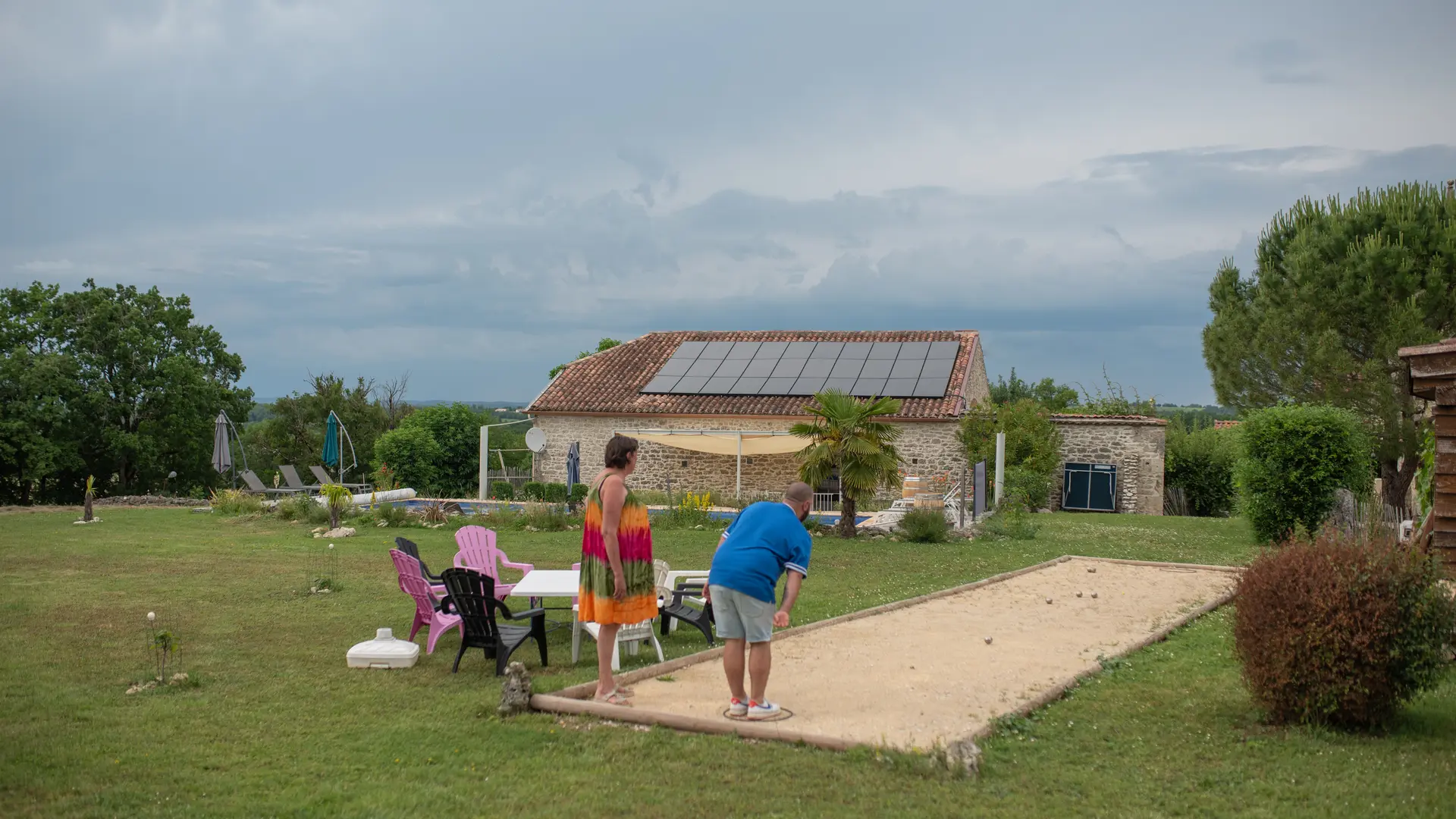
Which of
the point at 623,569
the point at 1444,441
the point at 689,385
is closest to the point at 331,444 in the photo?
the point at 689,385

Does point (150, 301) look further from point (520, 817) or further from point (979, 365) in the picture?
point (520, 817)

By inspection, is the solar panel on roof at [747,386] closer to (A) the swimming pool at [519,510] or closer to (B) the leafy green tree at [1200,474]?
(A) the swimming pool at [519,510]

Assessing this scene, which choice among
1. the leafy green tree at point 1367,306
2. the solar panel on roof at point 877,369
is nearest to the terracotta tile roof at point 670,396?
the solar panel on roof at point 877,369

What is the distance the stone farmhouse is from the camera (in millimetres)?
24484

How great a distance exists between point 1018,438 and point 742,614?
19.2 meters

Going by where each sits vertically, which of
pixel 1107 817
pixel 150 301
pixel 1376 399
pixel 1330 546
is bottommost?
pixel 1107 817

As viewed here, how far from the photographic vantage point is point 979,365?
2878 centimetres

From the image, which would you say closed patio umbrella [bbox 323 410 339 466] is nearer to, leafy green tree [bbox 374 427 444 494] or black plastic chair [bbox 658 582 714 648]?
leafy green tree [bbox 374 427 444 494]

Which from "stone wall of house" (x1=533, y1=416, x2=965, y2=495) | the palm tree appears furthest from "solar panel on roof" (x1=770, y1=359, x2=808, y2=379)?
the palm tree

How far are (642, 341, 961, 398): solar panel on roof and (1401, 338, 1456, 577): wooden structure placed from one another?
672 inches

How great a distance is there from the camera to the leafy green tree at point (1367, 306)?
62.7 feet

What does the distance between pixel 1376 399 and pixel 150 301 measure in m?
29.1

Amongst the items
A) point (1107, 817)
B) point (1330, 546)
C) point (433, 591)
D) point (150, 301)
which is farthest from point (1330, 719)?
point (150, 301)

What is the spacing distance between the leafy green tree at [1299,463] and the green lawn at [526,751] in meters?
7.04
